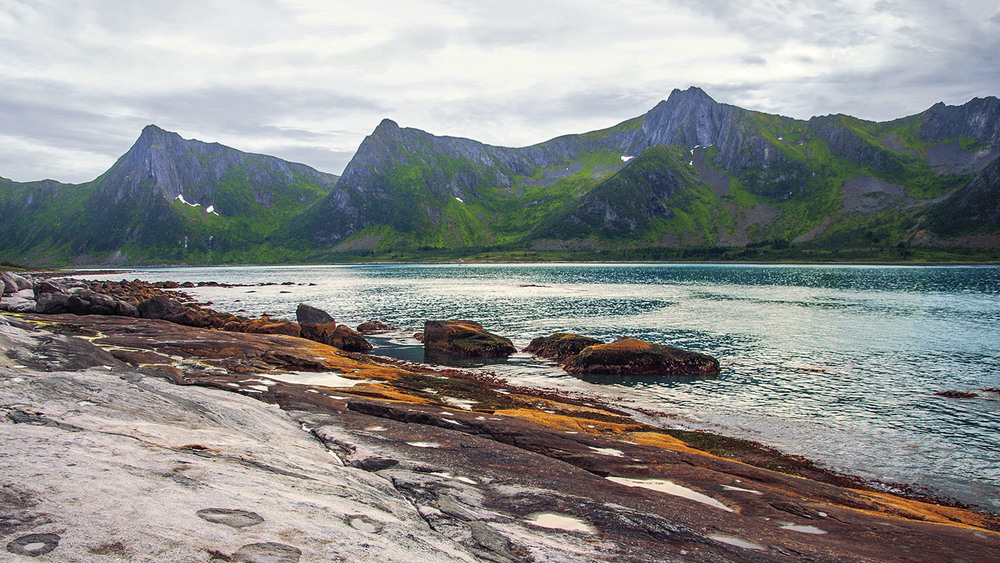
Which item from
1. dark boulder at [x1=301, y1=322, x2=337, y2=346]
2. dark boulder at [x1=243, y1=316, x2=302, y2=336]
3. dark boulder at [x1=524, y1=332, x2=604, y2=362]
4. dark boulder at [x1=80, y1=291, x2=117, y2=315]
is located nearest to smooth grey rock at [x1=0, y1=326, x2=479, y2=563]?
dark boulder at [x1=243, y1=316, x2=302, y2=336]

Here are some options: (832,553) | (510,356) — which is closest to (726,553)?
(832,553)

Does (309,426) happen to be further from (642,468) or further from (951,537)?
(951,537)

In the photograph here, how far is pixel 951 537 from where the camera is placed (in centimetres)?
1093

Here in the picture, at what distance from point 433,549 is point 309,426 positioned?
364 inches

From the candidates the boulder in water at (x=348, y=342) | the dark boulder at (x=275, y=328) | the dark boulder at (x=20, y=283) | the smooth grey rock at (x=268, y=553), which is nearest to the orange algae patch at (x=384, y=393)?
the smooth grey rock at (x=268, y=553)

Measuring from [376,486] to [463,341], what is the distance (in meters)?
33.3

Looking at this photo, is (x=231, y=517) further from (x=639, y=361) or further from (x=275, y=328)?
(x=275, y=328)

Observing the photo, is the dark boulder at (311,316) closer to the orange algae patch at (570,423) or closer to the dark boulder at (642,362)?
the dark boulder at (642,362)

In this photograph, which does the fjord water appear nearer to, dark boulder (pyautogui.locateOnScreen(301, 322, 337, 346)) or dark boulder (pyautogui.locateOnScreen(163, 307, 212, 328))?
dark boulder (pyautogui.locateOnScreen(301, 322, 337, 346))

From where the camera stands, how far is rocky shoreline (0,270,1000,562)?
7.07 metres

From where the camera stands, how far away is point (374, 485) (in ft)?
35.4

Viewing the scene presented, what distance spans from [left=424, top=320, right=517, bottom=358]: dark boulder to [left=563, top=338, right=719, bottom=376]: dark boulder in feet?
27.8

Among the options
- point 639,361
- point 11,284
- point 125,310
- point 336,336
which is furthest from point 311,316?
point 11,284

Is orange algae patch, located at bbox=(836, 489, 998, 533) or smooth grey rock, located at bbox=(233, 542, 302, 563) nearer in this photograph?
smooth grey rock, located at bbox=(233, 542, 302, 563)
